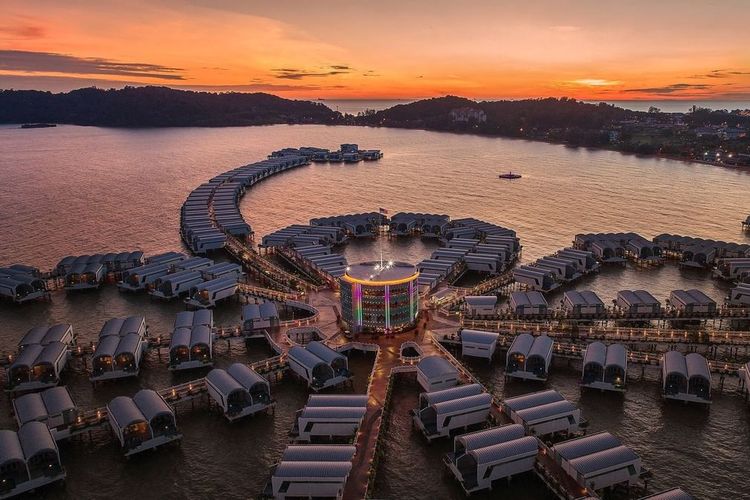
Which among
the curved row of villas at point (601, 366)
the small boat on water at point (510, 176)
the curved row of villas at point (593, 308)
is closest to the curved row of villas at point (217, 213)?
the curved row of villas at point (593, 308)

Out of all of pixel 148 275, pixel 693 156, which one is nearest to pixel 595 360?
pixel 148 275

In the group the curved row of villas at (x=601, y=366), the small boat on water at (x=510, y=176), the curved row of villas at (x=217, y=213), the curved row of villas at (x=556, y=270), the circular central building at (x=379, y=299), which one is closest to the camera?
the curved row of villas at (x=601, y=366)

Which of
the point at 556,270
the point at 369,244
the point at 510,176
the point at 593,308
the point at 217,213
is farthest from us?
the point at 510,176

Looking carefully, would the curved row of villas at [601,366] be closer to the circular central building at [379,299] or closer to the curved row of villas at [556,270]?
the circular central building at [379,299]

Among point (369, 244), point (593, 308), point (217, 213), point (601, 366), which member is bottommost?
point (601, 366)

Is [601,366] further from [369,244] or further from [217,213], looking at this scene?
→ [217,213]

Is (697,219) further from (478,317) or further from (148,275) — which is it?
(148,275)

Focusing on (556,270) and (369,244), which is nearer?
(556,270)

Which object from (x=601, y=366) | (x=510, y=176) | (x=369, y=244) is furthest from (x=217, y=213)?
(x=510, y=176)
